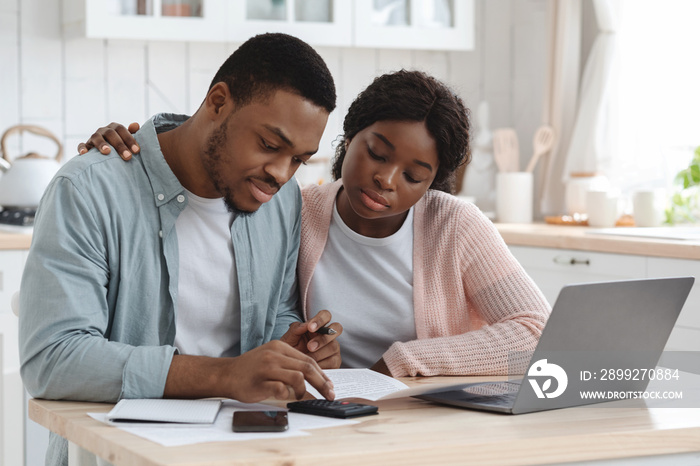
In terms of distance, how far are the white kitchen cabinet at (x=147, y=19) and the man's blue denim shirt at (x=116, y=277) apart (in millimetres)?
1542

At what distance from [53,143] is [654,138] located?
7.37ft

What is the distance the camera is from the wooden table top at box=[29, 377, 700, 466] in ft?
3.16

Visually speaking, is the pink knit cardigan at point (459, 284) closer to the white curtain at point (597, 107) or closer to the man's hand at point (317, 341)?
the man's hand at point (317, 341)

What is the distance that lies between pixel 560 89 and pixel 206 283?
8.09ft

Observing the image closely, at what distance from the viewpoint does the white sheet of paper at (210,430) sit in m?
1.01

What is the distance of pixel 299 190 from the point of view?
175cm

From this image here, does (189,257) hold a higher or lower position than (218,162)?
lower

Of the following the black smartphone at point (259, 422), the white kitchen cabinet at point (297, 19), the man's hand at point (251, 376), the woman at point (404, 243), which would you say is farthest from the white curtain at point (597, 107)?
the black smartphone at point (259, 422)

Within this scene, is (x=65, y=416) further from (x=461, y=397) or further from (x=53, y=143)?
(x=53, y=143)

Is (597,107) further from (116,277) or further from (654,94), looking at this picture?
(116,277)

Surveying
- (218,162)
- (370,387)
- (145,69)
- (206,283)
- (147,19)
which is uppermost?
(147,19)

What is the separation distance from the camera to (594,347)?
1188 mm

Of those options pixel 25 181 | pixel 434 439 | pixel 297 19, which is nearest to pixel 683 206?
pixel 297 19

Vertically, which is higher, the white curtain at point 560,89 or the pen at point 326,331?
the white curtain at point 560,89
